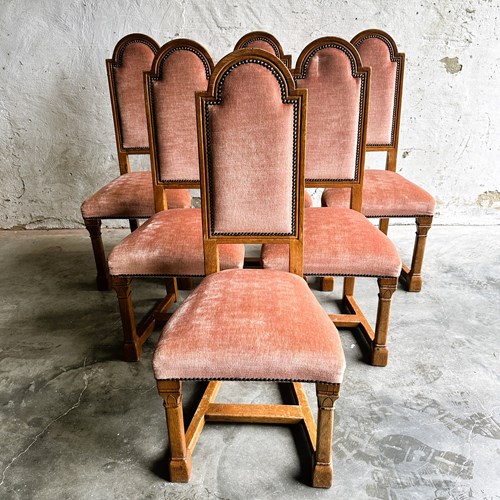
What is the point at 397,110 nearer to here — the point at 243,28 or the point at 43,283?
the point at 243,28

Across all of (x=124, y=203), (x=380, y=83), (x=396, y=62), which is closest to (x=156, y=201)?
(x=124, y=203)

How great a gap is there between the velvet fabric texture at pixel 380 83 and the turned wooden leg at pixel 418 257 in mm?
656

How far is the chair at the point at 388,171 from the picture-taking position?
2348 millimetres

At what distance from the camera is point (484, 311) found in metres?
2.28

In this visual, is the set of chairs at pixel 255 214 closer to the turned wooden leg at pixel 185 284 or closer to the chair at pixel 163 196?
the chair at pixel 163 196

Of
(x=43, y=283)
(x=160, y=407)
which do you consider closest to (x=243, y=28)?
(x=43, y=283)

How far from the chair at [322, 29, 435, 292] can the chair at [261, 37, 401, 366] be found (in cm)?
30

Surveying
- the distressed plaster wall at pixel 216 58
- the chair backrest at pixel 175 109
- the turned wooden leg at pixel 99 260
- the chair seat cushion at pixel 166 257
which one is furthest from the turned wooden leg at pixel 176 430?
the distressed plaster wall at pixel 216 58

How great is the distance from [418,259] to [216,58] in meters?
1.95

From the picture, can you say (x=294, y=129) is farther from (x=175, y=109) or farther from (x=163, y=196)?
(x=163, y=196)

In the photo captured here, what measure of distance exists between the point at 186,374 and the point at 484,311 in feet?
5.68

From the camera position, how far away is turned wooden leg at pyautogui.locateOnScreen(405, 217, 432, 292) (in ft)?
7.89

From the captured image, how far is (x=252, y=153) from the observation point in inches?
56.4

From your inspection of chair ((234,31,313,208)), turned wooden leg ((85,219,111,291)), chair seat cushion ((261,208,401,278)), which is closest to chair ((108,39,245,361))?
chair seat cushion ((261,208,401,278))
